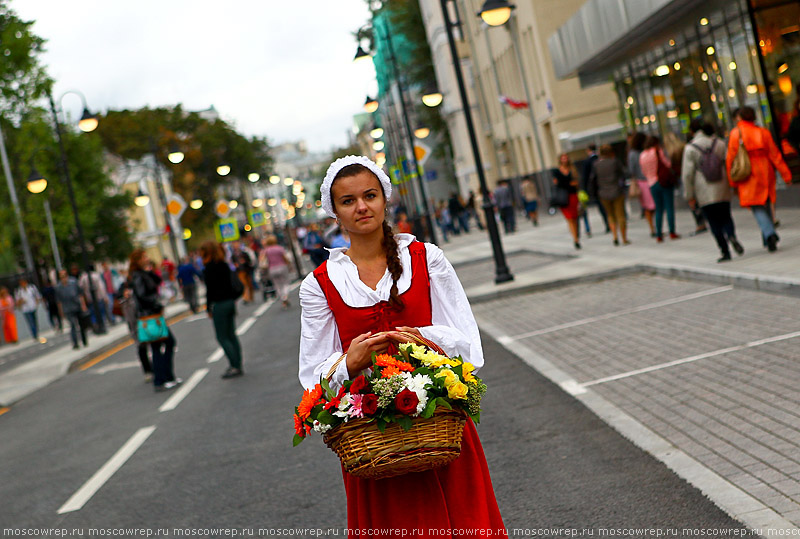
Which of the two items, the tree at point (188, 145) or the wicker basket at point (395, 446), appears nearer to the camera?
the wicker basket at point (395, 446)

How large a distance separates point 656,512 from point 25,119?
45388 millimetres

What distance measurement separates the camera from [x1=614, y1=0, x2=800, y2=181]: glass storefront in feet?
58.7

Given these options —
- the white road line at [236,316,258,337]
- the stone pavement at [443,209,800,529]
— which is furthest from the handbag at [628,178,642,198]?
the white road line at [236,316,258,337]

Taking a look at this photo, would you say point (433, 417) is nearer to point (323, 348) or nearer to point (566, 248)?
point (323, 348)

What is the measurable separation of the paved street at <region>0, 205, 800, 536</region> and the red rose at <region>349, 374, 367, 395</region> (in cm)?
208

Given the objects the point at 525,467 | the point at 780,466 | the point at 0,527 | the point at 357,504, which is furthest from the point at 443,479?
the point at 0,527

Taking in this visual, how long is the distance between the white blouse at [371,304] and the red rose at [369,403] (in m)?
0.32

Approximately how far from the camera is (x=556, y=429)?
7.00 metres

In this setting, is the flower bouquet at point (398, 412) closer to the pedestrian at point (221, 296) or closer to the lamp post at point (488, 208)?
the pedestrian at point (221, 296)

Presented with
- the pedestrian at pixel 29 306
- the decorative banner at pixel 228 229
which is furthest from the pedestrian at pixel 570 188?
the decorative banner at pixel 228 229

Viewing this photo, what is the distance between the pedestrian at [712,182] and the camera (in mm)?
13109

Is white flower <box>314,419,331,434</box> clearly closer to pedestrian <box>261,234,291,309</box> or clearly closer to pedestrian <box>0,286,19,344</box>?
pedestrian <box>261,234,291,309</box>

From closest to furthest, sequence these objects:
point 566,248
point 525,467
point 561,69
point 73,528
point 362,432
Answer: point 362,432 → point 525,467 → point 73,528 → point 566,248 → point 561,69

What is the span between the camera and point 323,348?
11.5 ft
